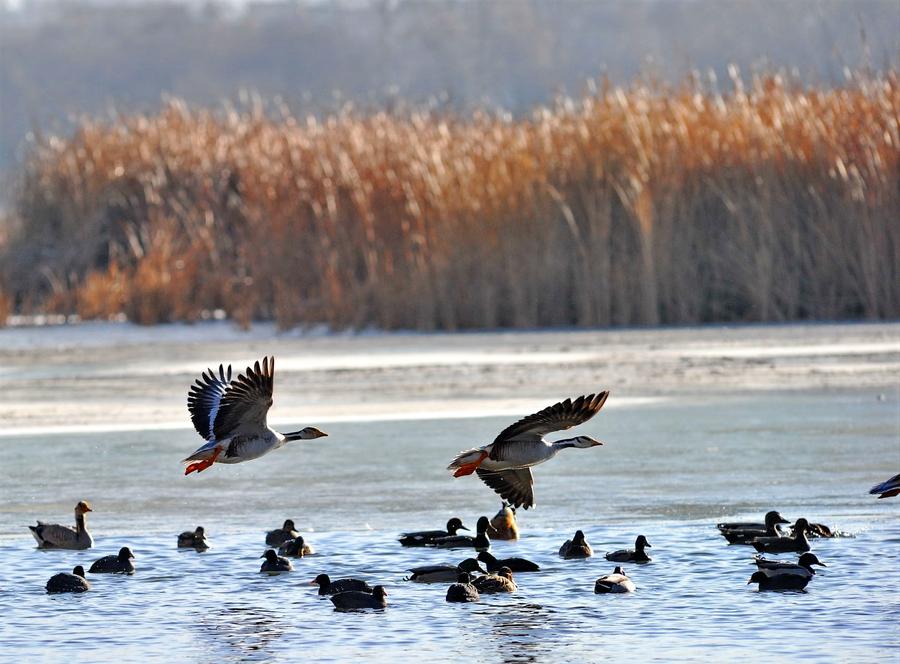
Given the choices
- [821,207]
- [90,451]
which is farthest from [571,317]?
[90,451]

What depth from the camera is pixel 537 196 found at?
58.3ft

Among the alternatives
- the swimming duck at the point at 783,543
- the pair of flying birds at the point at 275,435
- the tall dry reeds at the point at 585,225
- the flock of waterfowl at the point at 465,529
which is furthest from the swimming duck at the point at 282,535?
the tall dry reeds at the point at 585,225

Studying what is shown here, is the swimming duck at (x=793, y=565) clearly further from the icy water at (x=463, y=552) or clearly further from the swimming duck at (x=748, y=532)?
the swimming duck at (x=748, y=532)

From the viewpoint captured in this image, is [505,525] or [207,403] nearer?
[207,403]

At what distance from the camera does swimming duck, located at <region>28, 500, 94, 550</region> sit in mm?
8023

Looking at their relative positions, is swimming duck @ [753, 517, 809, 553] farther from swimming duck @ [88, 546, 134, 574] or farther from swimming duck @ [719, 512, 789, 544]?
swimming duck @ [88, 546, 134, 574]

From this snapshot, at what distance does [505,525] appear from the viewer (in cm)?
816

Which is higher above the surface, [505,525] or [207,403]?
[207,403]

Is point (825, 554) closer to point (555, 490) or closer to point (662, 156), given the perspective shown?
point (555, 490)

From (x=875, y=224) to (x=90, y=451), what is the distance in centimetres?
869

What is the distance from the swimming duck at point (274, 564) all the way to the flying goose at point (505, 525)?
1.08 m

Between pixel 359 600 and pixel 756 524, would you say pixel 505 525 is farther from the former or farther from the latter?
pixel 359 600

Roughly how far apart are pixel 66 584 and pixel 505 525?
6.48 ft

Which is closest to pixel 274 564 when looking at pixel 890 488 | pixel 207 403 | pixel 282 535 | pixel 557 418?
pixel 282 535
